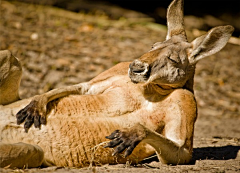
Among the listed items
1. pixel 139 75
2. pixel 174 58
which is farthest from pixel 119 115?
pixel 174 58

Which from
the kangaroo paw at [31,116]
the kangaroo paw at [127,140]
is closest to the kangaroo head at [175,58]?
the kangaroo paw at [127,140]

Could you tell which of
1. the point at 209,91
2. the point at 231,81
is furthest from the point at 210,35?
the point at 231,81

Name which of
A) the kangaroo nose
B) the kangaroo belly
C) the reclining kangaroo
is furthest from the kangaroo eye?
the kangaroo belly

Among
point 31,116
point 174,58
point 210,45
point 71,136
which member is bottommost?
point 71,136

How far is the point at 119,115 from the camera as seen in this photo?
373cm

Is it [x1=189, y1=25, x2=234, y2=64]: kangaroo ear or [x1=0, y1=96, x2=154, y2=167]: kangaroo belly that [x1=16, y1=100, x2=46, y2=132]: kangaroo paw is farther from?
[x1=189, y1=25, x2=234, y2=64]: kangaroo ear

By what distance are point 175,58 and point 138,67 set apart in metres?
0.43

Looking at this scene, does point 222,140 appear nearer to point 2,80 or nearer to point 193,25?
point 2,80

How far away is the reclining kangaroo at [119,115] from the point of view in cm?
344

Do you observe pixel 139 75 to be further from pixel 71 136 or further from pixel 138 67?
pixel 71 136

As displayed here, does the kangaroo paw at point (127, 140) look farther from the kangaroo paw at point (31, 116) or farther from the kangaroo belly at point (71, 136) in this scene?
the kangaroo paw at point (31, 116)

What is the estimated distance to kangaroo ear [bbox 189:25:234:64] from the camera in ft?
12.7

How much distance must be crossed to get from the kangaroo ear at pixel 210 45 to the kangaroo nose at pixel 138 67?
0.59m

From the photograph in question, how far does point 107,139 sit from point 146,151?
0.40 meters
